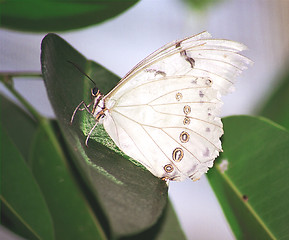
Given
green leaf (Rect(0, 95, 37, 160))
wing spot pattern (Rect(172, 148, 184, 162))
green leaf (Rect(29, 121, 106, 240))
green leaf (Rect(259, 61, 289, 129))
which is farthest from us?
green leaf (Rect(259, 61, 289, 129))

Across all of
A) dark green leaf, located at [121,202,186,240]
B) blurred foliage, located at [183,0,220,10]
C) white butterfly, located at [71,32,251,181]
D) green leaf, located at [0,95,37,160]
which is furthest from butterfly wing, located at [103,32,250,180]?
blurred foliage, located at [183,0,220,10]

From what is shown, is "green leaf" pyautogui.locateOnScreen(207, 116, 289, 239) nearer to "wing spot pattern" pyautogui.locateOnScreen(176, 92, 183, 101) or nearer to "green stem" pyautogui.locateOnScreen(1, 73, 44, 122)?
"wing spot pattern" pyautogui.locateOnScreen(176, 92, 183, 101)

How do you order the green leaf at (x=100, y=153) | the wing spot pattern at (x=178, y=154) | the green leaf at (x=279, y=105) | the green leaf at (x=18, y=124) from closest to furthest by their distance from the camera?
the green leaf at (x=100, y=153) < the wing spot pattern at (x=178, y=154) < the green leaf at (x=18, y=124) < the green leaf at (x=279, y=105)

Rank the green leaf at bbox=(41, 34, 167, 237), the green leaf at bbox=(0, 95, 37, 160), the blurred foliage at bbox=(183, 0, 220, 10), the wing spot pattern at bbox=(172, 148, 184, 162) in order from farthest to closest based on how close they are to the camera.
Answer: the blurred foliage at bbox=(183, 0, 220, 10) → the green leaf at bbox=(0, 95, 37, 160) → the wing spot pattern at bbox=(172, 148, 184, 162) → the green leaf at bbox=(41, 34, 167, 237)

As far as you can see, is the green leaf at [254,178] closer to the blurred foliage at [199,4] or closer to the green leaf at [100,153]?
the green leaf at [100,153]

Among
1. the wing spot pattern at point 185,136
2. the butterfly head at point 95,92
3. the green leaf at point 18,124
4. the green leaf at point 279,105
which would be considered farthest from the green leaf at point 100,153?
the green leaf at point 279,105

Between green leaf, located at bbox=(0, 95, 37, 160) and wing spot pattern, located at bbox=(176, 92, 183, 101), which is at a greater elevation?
wing spot pattern, located at bbox=(176, 92, 183, 101)
